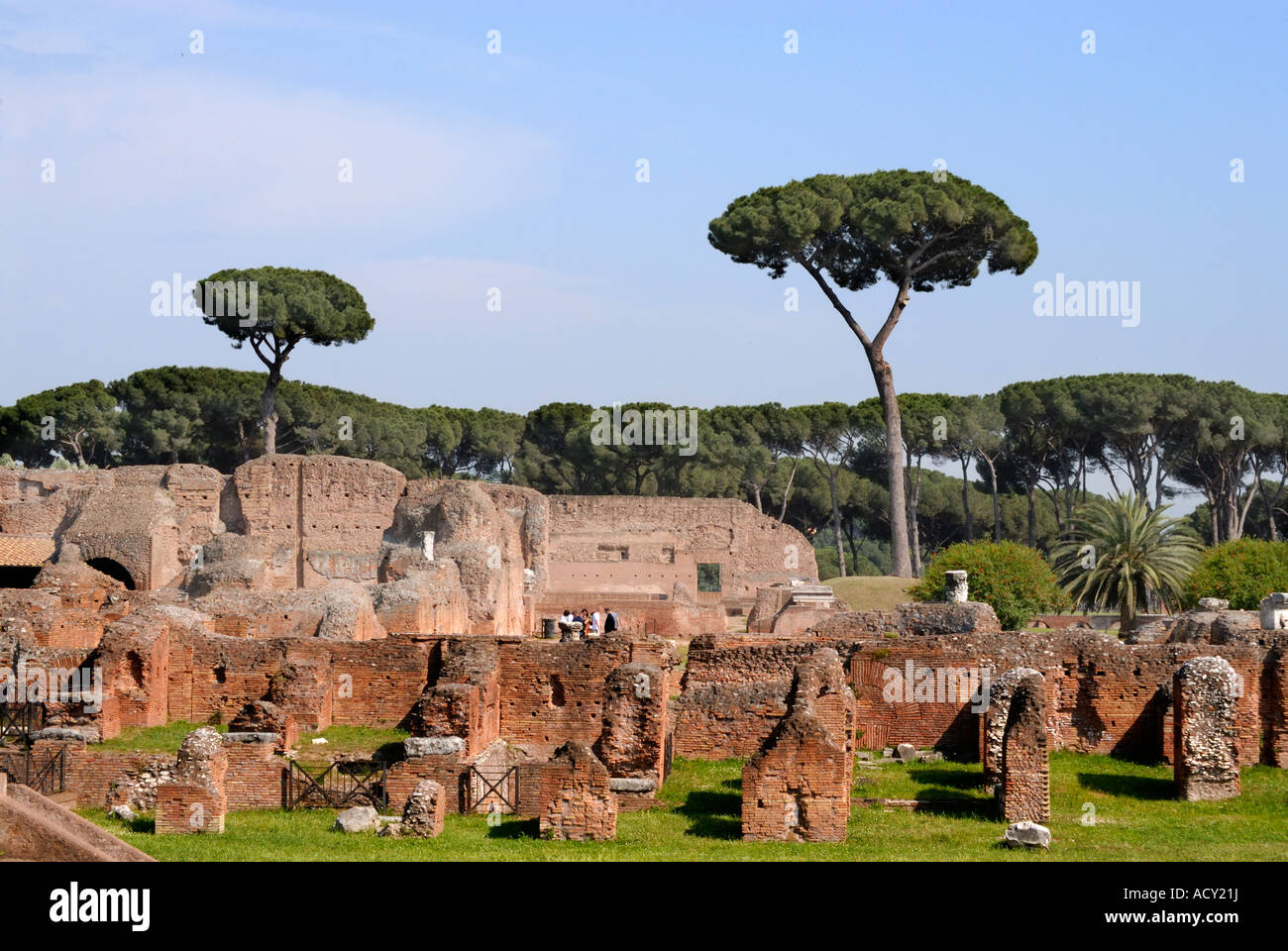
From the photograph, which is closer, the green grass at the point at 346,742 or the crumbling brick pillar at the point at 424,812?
the crumbling brick pillar at the point at 424,812

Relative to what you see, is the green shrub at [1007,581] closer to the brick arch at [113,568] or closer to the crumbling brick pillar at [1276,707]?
the crumbling brick pillar at [1276,707]

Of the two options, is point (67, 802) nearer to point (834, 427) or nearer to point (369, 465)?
point (369, 465)

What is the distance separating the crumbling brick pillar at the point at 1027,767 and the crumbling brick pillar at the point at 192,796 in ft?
22.8

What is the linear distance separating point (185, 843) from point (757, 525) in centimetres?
3812

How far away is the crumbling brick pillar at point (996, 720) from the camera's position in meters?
16.4

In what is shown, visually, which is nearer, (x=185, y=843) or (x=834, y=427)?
(x=185, y=843)

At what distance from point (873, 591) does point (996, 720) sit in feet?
81.0

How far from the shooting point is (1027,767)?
14945 mm

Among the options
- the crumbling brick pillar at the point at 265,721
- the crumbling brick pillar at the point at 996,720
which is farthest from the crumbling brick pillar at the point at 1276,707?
the crumbling brick pillar at the point at 265,721

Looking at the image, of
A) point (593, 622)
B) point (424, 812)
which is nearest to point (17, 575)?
point (593, 622)

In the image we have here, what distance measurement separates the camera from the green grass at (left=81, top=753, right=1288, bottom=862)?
13.6 m
